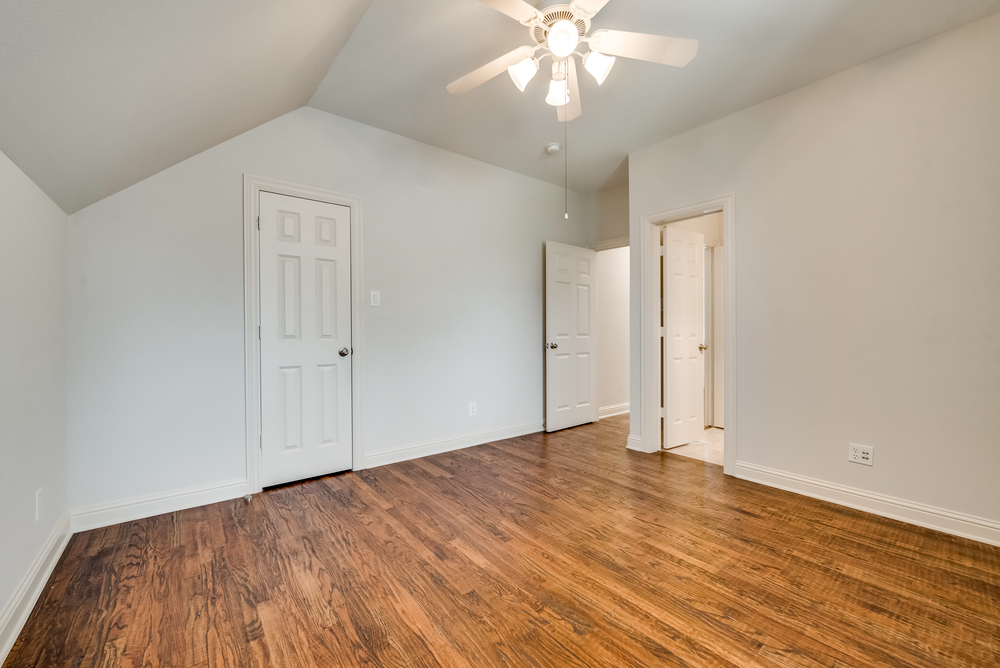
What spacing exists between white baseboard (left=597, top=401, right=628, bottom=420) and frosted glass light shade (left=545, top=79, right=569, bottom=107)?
353 centimetres

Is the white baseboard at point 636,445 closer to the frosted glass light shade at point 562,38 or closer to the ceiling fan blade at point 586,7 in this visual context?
the frosted glass light shade at point 562,38

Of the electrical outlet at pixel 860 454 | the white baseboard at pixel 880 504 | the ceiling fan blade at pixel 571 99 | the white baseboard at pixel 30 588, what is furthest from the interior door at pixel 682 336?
the white baseboard at pixel 30 588

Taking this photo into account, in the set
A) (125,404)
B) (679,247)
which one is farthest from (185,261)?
(679,247)

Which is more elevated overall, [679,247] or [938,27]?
[938,27]

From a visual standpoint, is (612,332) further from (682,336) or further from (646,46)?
(646,46)

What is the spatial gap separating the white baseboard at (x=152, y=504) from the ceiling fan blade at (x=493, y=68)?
267 centimetres

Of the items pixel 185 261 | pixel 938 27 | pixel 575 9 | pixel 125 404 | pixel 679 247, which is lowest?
pixel 125 404

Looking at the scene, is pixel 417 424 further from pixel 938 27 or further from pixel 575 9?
pixel 938 27

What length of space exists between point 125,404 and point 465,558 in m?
2.08

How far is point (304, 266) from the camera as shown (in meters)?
2.85

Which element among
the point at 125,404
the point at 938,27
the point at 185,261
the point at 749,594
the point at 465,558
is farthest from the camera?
the point at 185,261

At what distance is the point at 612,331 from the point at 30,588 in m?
4.83

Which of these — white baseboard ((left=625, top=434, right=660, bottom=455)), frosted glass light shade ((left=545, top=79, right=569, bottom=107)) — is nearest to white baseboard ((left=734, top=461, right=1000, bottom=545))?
white baseboard ((left=625, top=434, right=660, bottom=455))

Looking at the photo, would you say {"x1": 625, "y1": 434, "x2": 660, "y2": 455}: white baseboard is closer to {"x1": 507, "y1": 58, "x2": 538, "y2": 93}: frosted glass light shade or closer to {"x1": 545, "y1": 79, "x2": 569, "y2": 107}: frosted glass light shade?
{"x1": 545, "y1": 79, "x2": 569, "y2": 107}: frosted glass light shade
